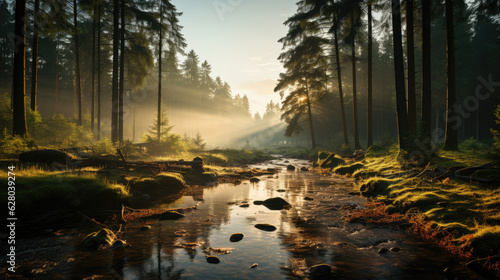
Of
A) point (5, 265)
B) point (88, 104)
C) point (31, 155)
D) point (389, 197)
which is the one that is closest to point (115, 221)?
point (5, 265)

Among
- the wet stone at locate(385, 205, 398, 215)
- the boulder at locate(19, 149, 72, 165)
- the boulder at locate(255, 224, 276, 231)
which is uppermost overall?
the boulder at locate(19, 149, 72, 165)

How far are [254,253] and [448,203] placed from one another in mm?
5722

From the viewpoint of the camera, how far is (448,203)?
6.65 metres

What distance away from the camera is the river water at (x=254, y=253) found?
4.25 metres

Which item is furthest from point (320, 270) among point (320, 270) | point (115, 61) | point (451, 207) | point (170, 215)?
point (115, 61)

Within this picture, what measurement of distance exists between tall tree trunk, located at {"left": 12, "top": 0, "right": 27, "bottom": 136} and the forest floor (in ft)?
53.2

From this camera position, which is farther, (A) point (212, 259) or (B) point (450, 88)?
(B) point (450, 88)

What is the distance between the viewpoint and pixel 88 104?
49094 mm

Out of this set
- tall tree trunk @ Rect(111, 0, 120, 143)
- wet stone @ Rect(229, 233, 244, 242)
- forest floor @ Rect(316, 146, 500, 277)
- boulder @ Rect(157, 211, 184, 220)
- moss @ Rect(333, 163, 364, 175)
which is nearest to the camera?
forest floor @ Rect(316, 146, 500, 277)

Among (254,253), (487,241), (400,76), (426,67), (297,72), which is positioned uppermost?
Result: (297,72)

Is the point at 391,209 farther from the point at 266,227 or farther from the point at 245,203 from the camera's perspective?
the point at 245,203

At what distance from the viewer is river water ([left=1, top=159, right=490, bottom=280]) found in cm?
425

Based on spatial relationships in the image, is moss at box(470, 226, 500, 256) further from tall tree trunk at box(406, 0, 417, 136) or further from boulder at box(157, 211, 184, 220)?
tall tree trunk at box(406, 0, 417, 136)

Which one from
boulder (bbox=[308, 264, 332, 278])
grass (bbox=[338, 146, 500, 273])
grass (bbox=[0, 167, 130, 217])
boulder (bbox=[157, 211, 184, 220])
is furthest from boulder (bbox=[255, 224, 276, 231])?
grass (bbox=[0, 167, 130, 217])
